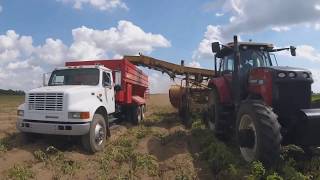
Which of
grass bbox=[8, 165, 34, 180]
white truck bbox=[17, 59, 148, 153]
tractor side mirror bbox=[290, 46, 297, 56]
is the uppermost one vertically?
tractor side mirror bbox=[290, 46, 297, 56]

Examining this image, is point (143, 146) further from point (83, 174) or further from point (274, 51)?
point (274, 51)

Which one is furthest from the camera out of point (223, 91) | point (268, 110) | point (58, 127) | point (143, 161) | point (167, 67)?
point (167, 67)

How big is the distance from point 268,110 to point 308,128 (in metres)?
0.84

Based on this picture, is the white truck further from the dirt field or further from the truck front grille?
the dirt field

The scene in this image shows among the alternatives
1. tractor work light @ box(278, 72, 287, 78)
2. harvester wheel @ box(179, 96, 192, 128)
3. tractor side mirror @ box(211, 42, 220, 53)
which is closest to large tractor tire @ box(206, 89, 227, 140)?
tractor side mirror @ box(211, 42, 220, 53)

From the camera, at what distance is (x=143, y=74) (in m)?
19.4

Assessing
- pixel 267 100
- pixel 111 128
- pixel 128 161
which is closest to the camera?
pixel 267 100

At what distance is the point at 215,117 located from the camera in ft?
37.5

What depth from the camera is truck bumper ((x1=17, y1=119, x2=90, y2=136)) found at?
9820 mm

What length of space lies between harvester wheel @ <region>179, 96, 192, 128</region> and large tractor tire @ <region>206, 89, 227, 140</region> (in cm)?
258

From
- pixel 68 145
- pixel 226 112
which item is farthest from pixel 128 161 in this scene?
pixel 226 112

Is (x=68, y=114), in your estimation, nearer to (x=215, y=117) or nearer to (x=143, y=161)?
(x=143, y=161)

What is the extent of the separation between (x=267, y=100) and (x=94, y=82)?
16.9ft

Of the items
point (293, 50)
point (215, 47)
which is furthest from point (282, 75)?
point (293, 50)
